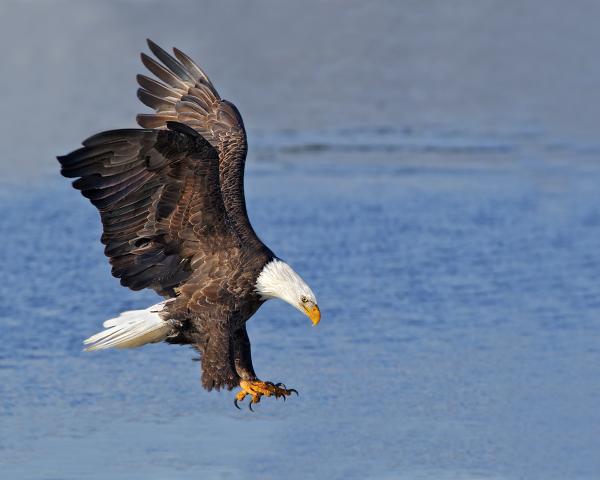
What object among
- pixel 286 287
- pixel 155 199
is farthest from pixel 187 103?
pixel 286 287

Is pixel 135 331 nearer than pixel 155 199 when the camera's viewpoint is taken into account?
No

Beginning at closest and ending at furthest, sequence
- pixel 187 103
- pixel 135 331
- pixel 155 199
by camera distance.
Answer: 1. pixel 155 199
2. pixel 135 331
3. pixel 187 103

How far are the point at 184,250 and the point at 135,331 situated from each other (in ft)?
1.36

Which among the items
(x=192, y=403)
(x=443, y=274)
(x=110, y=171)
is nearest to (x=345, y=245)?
(x=443, y=274)

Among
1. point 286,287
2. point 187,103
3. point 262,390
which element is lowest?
point 262,390

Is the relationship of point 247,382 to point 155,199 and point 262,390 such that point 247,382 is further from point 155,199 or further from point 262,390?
point 155,199

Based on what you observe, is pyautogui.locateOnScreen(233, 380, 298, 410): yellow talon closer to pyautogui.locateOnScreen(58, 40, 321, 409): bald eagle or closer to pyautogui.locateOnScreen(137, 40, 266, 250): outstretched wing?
pyautogui.locateOnScreen(58, 40, 321, 409): bald eagle

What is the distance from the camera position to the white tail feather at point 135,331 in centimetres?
585

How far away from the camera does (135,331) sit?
5859 mm

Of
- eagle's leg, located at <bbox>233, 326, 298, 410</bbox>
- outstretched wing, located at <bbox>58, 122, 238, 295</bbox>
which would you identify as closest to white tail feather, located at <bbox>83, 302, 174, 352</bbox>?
outstretched wing, located at <bbox>58, 122, 238, 295</bbox>

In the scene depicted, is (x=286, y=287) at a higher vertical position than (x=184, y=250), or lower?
lower

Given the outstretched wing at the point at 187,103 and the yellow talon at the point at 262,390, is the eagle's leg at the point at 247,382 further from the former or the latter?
Answer: the outstretched wing at the point at 187,103

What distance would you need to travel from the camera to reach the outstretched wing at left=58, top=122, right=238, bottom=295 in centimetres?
531

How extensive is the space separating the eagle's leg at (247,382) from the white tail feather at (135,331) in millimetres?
304
